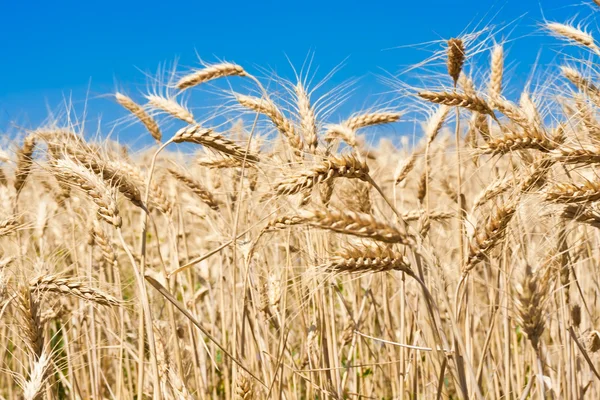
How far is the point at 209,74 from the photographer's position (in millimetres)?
3178

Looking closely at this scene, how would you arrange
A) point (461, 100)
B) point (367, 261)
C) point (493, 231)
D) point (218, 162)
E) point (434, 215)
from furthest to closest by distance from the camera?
1. point (434, 215)
2. point (218, 162)
3. point (461, 100)
4. point (493, 231)
5. point (367, 261)

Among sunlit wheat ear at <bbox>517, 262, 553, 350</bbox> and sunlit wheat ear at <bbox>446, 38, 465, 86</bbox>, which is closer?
sunlit wheat ear at <bbox>517, 262, 553, 350</bbox>

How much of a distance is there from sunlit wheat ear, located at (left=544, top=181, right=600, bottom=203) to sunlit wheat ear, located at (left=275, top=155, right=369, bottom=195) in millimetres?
489

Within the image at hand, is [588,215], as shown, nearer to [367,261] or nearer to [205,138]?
[367,261]

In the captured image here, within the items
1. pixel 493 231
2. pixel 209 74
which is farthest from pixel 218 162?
pixel 493 231

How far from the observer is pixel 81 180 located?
179 centimetres

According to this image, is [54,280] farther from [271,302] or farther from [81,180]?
[271,302]

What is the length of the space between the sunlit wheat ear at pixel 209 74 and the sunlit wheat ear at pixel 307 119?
54 centimetres

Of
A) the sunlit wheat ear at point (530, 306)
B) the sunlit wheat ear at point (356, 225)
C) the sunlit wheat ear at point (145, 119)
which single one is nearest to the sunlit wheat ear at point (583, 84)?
the sunlit wheat ear at point (530, 306)

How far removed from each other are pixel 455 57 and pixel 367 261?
132cm

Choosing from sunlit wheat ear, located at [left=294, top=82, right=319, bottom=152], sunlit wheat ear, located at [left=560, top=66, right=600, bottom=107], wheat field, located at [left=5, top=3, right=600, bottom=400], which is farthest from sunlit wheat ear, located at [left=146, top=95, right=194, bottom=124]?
sunlit wheat ear, located at [left=560, top=66, right=600, bottom=107]

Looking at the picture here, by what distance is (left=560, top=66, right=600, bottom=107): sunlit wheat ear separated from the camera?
2184 millimetres

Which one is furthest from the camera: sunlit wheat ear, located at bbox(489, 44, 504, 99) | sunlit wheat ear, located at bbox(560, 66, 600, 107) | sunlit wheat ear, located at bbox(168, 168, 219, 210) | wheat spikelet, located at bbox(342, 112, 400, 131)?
wheat spikelet, located at bbox(342, 112, 400, 131)

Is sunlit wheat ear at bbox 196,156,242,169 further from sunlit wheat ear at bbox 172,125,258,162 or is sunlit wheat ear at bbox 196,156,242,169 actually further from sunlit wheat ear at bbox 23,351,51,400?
sunlit wheat ear at bbox 23,351,51,400
